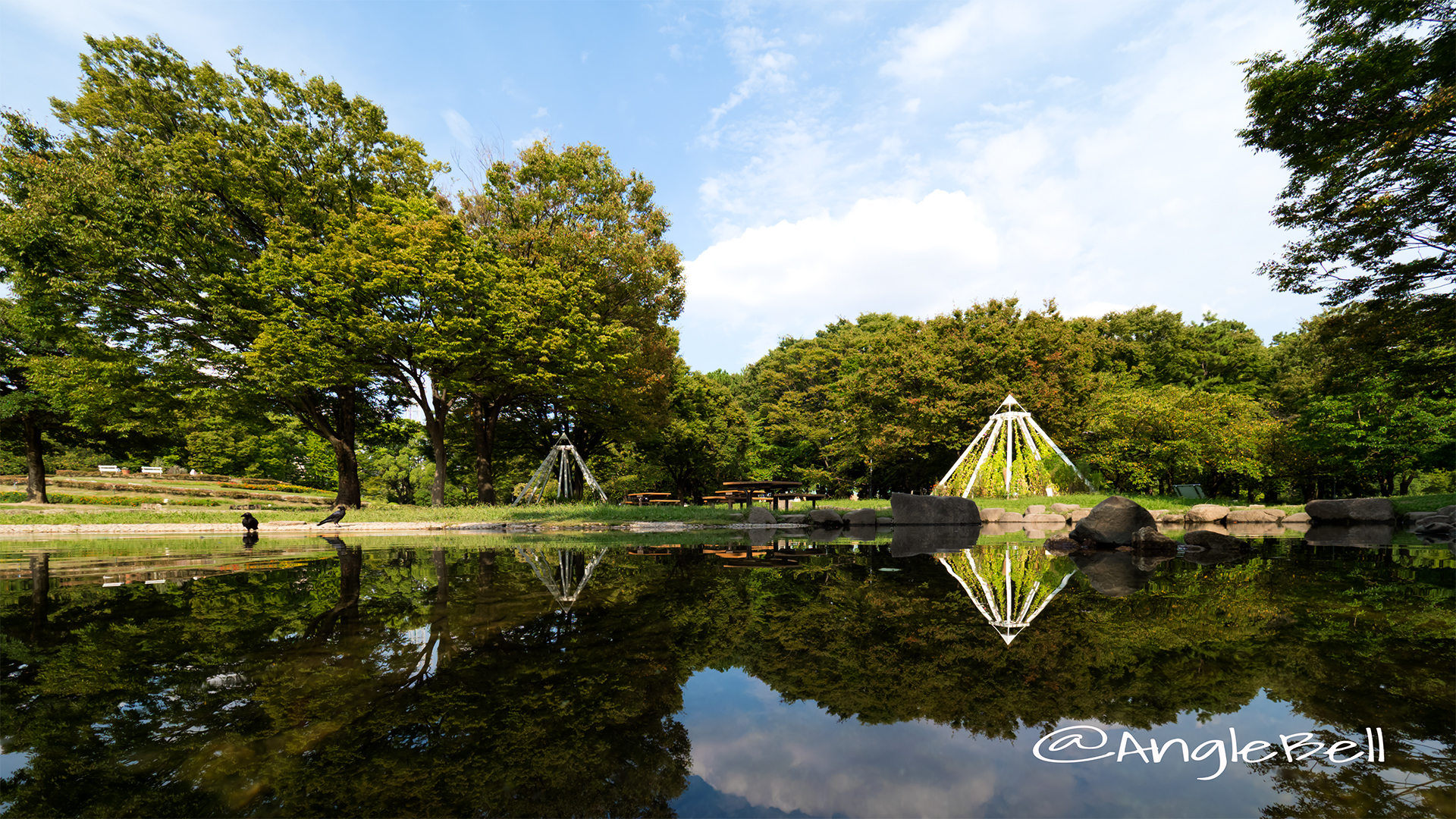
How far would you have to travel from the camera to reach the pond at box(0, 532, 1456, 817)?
2242 millimetres

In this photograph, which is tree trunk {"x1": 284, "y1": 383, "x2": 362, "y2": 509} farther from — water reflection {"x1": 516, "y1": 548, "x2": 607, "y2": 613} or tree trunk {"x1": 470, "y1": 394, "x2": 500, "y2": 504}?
water reflection {"x1": 516, "y1": 548, "x2": 607, "y2": 613}

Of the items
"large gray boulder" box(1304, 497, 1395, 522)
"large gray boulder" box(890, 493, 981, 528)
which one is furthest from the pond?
"large gray boulder" box(1304, 497, 1395, 522)

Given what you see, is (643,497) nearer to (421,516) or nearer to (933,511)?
(421,516)

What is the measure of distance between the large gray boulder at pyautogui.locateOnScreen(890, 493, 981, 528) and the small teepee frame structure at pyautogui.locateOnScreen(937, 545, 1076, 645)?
8998 millimetres

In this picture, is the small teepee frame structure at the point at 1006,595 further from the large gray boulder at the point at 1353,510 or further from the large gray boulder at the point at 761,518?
the large gray boulder at the point at 1353,510

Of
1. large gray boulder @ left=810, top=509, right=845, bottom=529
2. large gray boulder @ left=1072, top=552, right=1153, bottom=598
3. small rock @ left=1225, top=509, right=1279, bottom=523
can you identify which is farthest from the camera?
large gray boulder @ left=810, top=509, right=845, bottom=529

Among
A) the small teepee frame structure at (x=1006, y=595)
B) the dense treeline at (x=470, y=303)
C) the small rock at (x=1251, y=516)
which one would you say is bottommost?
the small rock at (x=1251, y=516)

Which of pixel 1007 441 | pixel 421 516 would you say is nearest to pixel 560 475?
pixel 421 516

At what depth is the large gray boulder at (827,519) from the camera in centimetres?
1756

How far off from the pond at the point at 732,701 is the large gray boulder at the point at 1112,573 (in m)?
0.30

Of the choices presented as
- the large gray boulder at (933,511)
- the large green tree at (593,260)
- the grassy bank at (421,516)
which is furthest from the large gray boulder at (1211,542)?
the large green tree at (593,260)

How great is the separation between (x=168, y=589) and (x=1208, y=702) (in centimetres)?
965

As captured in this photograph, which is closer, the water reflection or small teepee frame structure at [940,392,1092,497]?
the water reflection

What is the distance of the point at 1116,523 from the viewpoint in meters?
10.9
